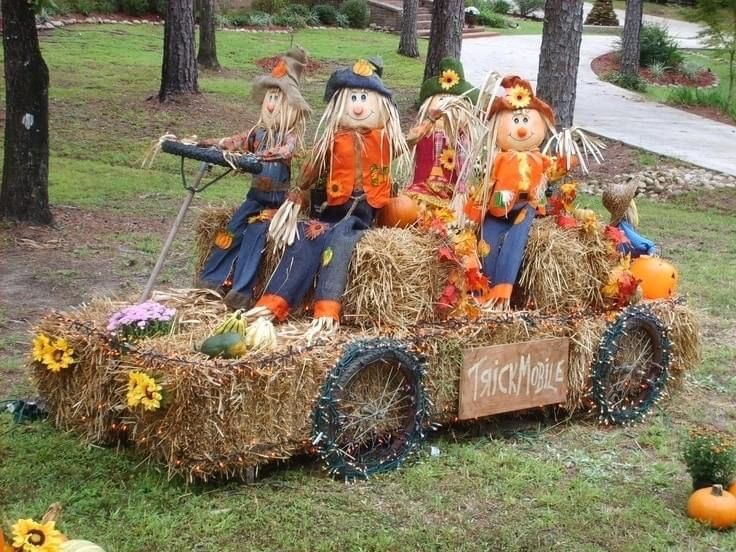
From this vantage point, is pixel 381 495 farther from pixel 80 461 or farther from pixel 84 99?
pixel 84 99

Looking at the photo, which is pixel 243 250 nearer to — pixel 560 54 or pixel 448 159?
pixel 448 159

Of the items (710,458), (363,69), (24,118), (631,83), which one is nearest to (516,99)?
(363,69)

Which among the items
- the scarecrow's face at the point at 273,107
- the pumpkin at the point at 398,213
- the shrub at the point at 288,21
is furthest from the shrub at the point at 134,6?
the pumpkin at the point at 398,213

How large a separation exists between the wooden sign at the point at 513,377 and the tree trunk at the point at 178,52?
11493 millimetres

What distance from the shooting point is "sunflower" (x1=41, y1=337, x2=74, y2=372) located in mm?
4664

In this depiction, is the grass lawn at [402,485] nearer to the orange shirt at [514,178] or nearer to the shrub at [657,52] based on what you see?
the orange shirt at [514,178]

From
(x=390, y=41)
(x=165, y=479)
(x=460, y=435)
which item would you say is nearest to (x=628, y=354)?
(x=460, y=435)

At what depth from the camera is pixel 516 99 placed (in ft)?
17.9

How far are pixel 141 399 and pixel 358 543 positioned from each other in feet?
3.50

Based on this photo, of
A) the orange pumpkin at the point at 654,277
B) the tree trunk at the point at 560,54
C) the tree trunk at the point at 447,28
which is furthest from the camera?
the tree trunk at the point at 447,28

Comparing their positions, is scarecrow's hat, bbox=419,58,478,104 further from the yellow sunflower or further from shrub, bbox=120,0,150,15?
shrub, bbox=120,0,150,15

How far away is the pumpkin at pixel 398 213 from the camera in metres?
5.38

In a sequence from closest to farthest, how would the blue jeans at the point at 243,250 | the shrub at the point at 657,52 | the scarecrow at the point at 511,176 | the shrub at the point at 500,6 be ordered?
the blue jeans at the point at 243,250 → the scarecrow at the point at 511,176 → the shrub at the point at 657,52 → the shrub at the point at 500,6

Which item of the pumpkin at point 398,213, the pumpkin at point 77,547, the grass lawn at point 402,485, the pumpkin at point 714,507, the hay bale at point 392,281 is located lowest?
the grass lawn at point 402,485
